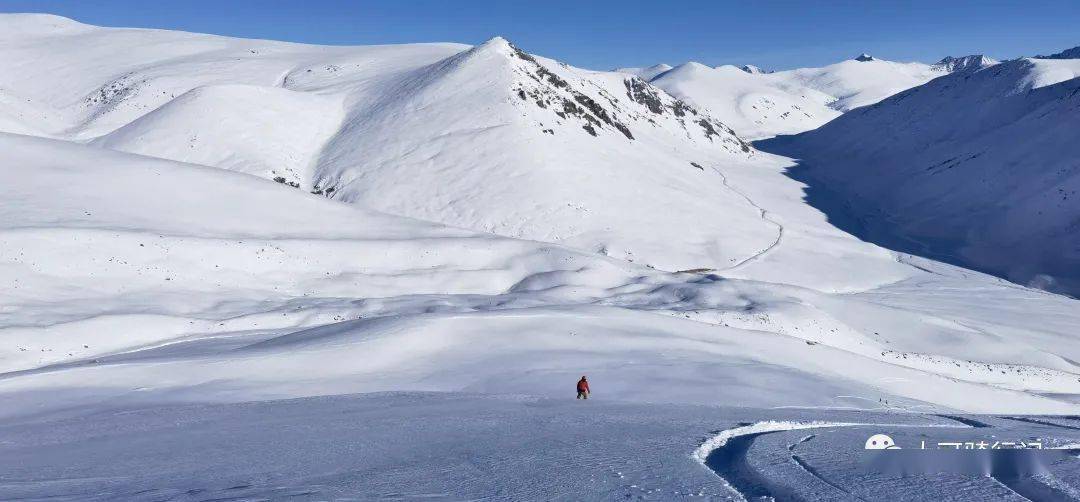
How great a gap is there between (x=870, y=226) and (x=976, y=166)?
60.1 ft

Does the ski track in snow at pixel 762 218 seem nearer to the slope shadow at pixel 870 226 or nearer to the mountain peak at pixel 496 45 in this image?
the slope shadow at pixel 870 226

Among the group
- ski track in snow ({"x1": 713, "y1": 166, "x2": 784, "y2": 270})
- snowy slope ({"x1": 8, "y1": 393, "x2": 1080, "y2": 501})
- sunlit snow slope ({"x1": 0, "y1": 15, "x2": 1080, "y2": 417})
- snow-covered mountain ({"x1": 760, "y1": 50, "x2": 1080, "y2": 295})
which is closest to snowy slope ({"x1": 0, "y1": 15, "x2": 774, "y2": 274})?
sunlit snow slope ({"x1": 0, "y1": 15, "x2": 1080, "y2": 417})

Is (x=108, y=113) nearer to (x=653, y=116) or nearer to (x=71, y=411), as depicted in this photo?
(x=653, y=116)

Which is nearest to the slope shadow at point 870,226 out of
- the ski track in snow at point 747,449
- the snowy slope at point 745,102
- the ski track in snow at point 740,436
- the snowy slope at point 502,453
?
the ski track in snow at point 747,449

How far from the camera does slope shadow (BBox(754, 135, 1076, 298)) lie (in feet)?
192

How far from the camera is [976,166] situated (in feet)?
260

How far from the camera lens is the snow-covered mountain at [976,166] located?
5922 cm

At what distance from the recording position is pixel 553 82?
7656cm

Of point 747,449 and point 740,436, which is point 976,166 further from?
point 747,449

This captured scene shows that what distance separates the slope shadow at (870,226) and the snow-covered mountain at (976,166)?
322 mm

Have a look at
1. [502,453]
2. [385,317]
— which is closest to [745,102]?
[385,317]

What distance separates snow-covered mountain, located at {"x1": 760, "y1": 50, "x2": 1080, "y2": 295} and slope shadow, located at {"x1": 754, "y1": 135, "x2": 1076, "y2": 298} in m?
0.32

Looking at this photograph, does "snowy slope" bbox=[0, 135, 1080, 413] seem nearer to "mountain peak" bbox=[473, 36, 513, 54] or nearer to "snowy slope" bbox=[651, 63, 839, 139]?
"mountain peak" bbox=[473, 36, 513, 54]

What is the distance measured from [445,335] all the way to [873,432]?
39.1 ft
